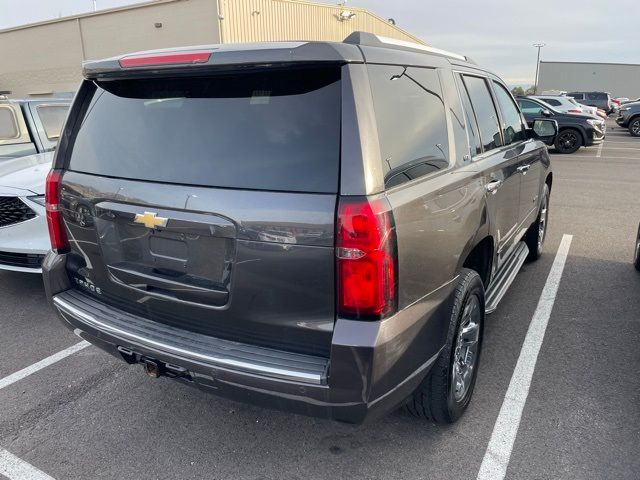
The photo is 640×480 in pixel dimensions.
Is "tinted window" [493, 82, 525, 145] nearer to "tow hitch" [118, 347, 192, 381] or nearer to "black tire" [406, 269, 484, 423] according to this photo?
"black tire" [406, 269, 484, 423]

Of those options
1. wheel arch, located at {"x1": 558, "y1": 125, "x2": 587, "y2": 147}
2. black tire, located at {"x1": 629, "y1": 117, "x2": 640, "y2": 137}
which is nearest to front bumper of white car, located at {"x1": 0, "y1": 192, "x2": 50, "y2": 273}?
wheel arch, located at {"x1": 558, "y1": 125, "x2": 587, "y2": 147}

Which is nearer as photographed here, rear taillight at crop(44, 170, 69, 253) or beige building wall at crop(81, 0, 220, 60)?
rear taillight at crop(44, 170, 69, 253)

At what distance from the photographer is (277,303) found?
2.18 m

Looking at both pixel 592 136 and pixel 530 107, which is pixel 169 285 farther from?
pixel 592 136

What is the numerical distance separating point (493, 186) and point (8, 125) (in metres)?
5.88

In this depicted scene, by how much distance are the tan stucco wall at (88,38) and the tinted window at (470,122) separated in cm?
1567

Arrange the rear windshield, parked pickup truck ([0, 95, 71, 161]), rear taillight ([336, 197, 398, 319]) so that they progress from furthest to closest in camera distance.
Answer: parked pickup truck ([0, 95, 71, 161]) → the rear windshield → rear taillight ([336, 197, 398, 319])

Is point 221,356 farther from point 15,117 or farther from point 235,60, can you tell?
point 15,117

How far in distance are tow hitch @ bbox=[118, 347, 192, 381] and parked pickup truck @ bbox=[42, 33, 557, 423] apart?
0.04 feet

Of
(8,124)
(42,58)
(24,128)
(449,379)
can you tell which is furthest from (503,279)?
(42,58)

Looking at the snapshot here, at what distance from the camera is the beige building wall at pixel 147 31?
17.8 m

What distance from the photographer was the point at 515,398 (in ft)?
10.5

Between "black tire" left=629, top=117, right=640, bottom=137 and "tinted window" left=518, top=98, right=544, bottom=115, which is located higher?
"tinted window" left=518, top=98, right=544, bottom=115

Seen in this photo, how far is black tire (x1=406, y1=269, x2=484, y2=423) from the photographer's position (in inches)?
104
